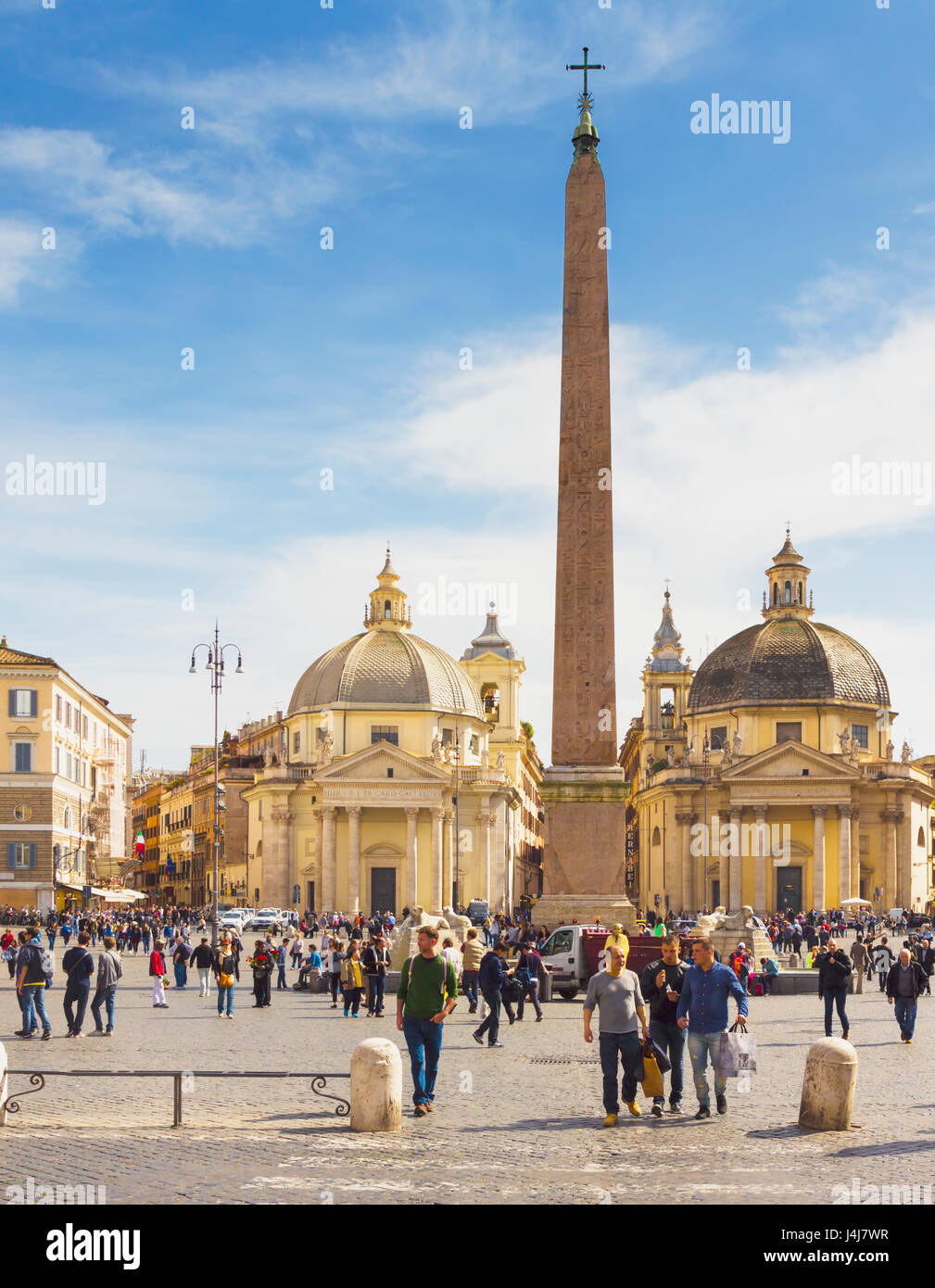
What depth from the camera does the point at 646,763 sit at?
94.1m

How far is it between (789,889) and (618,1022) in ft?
212

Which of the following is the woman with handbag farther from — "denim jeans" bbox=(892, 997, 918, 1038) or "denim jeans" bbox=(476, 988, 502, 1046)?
"denim jeans" bbox=(892, 997, 918, 1038)

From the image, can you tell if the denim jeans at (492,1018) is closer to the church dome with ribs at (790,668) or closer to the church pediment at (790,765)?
the church pediment at (790,765)

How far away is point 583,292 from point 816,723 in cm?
5350

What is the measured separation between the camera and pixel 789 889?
74125mm

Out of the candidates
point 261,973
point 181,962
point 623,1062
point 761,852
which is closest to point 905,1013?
point 623,1062

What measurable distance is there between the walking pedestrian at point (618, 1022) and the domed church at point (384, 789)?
56096 millimetres

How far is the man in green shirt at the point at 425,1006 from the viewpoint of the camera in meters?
11.9

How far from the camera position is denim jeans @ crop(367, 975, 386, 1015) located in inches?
921

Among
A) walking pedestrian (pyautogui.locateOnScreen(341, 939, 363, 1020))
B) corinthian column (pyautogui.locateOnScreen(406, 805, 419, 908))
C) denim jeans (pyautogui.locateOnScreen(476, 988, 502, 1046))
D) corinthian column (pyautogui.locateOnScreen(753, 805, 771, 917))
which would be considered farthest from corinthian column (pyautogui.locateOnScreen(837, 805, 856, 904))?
denim jeans (pyautogui.locateOnScreen(476, 988, 502, 1046))

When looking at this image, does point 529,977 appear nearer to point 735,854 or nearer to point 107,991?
point 107,991

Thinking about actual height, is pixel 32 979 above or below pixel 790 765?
below

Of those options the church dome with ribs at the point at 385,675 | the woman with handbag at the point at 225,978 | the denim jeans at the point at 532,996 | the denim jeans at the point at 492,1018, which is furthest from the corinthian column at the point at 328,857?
the denim jeans at the point at 492,1018

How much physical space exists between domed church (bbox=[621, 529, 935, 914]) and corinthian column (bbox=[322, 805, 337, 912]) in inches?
649
